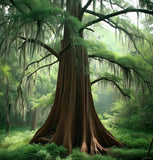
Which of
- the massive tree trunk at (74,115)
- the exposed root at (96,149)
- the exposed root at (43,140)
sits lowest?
the exposed root at (96,149)

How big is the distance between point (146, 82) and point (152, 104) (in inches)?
187

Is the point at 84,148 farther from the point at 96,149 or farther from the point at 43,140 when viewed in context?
the point at 43,140

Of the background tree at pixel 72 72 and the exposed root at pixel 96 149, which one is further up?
the background tree at pixel 72 72

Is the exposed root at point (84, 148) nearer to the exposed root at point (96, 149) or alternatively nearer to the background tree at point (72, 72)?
the background tree at point (72, 72)

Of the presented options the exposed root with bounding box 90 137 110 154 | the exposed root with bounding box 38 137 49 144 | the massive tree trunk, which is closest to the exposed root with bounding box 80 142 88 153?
the massive tree trunk

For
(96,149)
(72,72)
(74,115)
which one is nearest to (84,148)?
(96,149)

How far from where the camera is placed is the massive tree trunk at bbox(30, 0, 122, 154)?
21.4 feet

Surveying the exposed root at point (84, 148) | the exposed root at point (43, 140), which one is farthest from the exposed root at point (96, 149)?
the exposed root at point (43, 140)

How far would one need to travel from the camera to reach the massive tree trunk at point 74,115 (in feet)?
21.4

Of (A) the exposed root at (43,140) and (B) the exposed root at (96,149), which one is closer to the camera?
(B) the exposed root at (96,149)

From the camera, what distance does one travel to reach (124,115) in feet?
47.4

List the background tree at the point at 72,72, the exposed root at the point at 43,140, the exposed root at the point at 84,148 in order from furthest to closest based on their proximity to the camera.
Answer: the exposed root at the point at 43,140
the exposed root at the point at 84,148
the background tree at the point at 72,72

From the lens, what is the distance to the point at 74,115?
7.00m

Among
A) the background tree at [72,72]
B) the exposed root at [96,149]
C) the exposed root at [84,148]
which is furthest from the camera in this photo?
the exposed root at [96,149]
